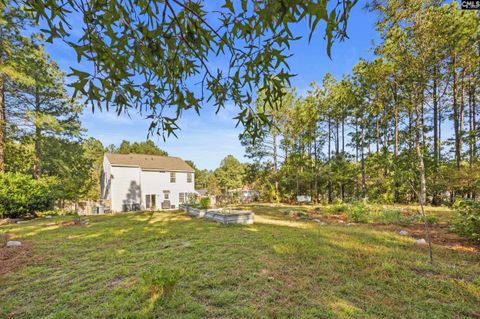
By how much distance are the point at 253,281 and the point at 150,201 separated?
63.9ft

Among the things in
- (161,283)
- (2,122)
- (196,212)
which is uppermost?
(2,122)

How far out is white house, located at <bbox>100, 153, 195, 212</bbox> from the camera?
19000 mm

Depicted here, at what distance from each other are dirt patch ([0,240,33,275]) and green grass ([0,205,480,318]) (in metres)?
0.20

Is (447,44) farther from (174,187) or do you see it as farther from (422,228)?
(174,187)

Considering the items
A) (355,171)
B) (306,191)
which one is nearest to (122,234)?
(306,191)

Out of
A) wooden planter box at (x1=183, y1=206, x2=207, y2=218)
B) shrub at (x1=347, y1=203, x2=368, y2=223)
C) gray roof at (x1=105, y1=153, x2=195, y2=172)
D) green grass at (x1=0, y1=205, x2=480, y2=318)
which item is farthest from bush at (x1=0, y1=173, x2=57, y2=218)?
shrub at (x1=347, y1=203, x2=368, y2=223)

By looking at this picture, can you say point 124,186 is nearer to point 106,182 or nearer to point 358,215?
point 106,182

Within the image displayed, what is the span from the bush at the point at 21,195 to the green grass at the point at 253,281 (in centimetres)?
689

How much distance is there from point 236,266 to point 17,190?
11.7 m

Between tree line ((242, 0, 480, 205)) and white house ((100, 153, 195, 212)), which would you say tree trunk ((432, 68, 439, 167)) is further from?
white house ((100, 153, 195, 212))

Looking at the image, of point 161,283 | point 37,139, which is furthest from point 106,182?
point 161,283

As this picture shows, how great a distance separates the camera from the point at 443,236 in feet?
18.4

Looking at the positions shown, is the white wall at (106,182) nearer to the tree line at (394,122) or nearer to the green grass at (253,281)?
the tree line at (394,122)

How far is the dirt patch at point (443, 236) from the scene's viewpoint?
184 inches
